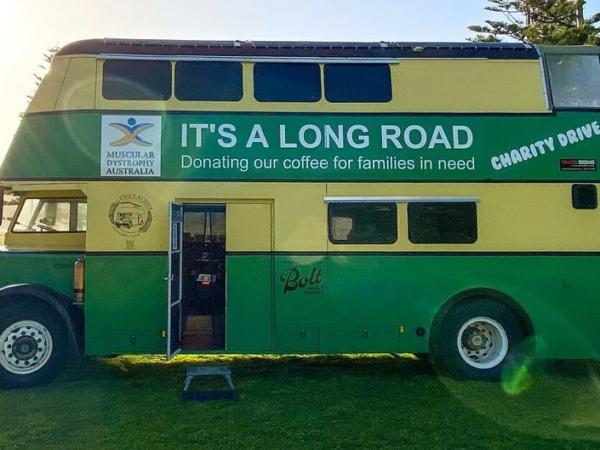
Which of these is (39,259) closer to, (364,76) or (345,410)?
(345,410)

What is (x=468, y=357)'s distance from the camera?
7.35 m

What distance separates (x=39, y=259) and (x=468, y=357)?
581 cm

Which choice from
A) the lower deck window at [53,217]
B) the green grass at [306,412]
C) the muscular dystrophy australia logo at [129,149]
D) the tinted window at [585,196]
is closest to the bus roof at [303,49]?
the muscular dystrophy australia logo at [129,149]

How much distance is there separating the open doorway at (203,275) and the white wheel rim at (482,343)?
3191mm

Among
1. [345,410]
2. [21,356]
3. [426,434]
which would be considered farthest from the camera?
[21,356]

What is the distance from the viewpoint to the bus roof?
289 inches

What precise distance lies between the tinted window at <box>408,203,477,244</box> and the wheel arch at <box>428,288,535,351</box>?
67 centimetres

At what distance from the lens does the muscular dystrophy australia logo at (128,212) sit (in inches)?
280

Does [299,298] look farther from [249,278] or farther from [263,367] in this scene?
[263,367]

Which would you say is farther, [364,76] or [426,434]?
[364,76]

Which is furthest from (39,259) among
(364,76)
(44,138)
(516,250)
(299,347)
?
(516,250)

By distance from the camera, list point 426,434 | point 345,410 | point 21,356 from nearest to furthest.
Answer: point 426,434 < point 345,410 < point 21,356

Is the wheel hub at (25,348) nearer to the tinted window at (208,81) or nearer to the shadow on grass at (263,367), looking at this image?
the shadow on grass at (263,367)

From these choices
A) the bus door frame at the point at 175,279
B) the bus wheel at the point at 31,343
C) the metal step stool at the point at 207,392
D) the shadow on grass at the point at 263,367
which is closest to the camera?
the metal step stool at the point at 207,392
